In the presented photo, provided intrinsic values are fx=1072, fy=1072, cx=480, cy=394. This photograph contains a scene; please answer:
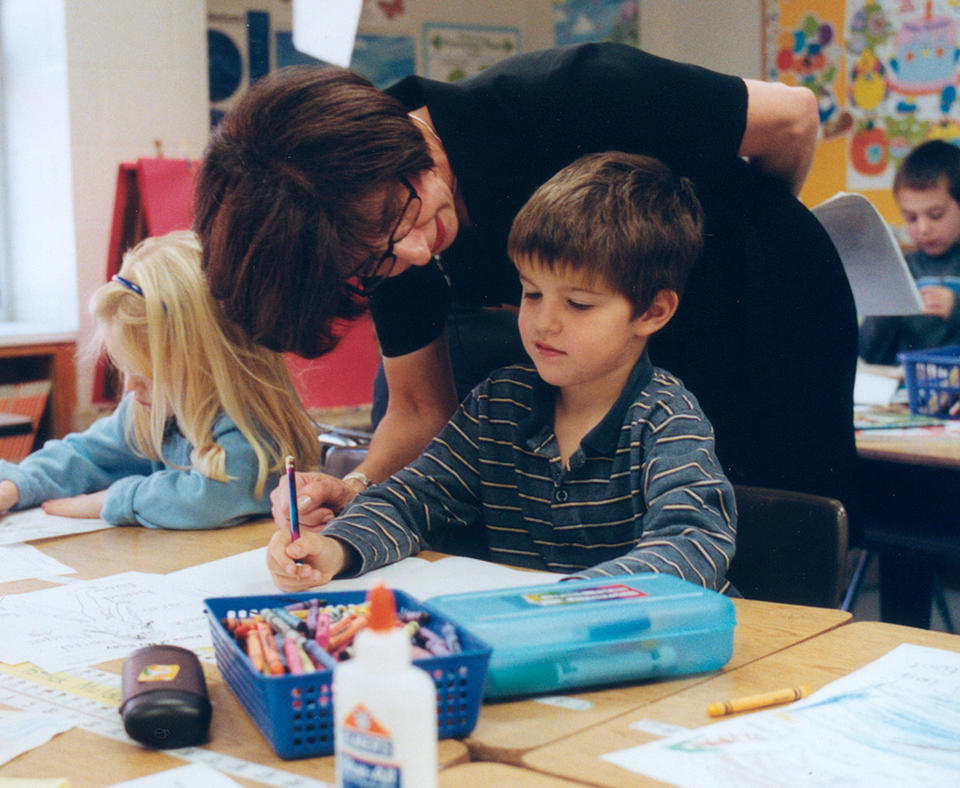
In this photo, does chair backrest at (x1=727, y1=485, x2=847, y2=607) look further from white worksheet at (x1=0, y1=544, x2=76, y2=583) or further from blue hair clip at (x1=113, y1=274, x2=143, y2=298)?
blue hair clip at (x1=113, y1=274, x2=143, y2=298)

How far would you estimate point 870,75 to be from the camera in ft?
12.8

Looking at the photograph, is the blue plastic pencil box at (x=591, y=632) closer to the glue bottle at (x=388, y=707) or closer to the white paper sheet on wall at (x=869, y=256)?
the glue bottle at (x=388, y=707)

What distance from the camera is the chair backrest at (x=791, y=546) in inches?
47.7

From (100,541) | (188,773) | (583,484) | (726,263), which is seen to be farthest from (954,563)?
(188,773)

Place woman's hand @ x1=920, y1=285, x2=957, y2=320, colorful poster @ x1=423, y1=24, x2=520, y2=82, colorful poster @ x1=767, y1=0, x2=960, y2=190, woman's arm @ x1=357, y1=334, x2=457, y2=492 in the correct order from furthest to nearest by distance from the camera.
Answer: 1. colorful poster @ x1=423, y1=24, x2=520, y2=82
2. colorful poster @ x1=767, y1=0, x2=960, y2=190
3. woman's hand @ x1=920, y1=285, x2=957, y2=320
4. woman's arm @ x1=357, y1=334, x2=457, y2=492

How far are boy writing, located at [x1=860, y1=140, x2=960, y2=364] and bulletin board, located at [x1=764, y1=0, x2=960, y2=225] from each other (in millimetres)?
482

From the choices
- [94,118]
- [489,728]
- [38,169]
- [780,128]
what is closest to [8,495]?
[489,728]

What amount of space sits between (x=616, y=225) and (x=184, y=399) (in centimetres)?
72

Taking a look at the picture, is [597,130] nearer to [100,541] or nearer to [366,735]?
[100,541]

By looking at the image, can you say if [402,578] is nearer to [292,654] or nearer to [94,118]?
[292,654]

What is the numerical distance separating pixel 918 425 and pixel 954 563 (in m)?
0.29

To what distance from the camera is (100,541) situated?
55.6 inches

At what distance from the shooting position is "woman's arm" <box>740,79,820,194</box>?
137 centimetres

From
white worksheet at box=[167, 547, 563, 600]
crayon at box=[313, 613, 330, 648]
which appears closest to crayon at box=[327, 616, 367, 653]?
crayon at box=[313, 613, 330, 648]
